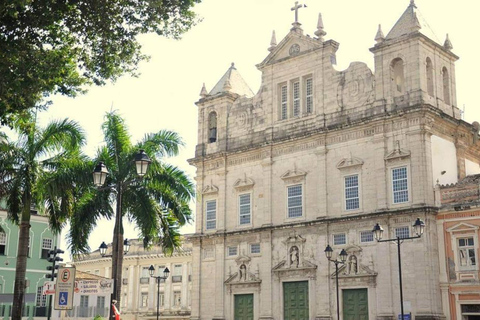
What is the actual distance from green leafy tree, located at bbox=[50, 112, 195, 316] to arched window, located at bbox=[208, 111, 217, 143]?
1517 cm

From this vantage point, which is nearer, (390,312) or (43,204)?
(43,204)

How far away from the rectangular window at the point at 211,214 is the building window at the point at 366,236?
9818 mm

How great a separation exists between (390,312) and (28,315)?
73.2ft

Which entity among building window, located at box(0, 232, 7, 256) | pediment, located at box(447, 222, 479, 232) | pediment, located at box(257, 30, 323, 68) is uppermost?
pediment, located at box(257, 30, 323, 68)

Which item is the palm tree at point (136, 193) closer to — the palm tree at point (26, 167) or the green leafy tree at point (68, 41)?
the palm tree at point (26, 167)

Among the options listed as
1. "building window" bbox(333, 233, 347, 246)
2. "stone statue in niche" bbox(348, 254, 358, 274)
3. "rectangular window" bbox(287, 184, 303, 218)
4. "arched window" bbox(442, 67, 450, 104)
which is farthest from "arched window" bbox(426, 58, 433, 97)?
"stone statue in niche" bbox(348, 254, 358, 274)

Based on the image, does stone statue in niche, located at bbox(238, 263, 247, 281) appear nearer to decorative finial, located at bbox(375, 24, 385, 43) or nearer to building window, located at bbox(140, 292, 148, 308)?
decorative finial, located at bbox(375, 24, 385, 43)

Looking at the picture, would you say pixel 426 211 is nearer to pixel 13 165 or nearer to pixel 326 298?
pixel 326 298

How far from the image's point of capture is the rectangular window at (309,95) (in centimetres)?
3756

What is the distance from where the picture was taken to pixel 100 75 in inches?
766

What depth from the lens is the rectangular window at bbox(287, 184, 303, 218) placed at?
1439 inches

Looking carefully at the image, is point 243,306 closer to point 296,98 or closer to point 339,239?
point 339,239

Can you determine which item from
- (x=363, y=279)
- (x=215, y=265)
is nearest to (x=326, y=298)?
(x=363, y=279)

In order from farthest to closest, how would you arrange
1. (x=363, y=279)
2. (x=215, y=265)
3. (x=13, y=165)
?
1. (x=215, y=265)
2. (x=363, y=279)
3. (x=13, y=165)
